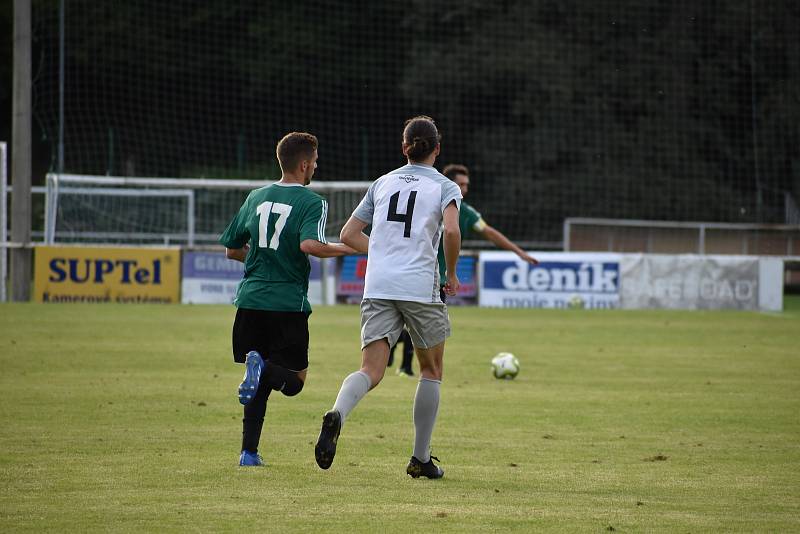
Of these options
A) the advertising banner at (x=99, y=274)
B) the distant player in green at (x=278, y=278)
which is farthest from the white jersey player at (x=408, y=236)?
the advertising banner at (x=99, y=274)

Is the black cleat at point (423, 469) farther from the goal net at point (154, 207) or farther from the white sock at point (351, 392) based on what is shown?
the goal net at point (154, 207)

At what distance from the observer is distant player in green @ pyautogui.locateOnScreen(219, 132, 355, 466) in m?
6.86

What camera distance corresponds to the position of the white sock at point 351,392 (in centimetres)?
636

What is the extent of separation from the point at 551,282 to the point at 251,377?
19.6 m

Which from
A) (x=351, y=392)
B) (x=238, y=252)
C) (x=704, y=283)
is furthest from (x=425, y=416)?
(x=704, y=283)

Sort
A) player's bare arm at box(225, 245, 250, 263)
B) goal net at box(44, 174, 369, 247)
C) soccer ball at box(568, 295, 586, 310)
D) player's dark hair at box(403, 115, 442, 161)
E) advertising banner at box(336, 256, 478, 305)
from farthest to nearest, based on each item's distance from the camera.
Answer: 1. goal net at box(44, 174, 369, 247)
2. soccer ball at box(568, 295, 586, 310)
3. advertising banner at box(336, 256, 478, 305)
4. player's bare arm at box(225, 245, 250, 263)
5. player's dark hair at box(403, 115, 442, 161)

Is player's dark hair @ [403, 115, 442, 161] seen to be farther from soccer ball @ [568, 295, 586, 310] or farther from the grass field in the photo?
soccer ball @ [568, 295, 586, 310]

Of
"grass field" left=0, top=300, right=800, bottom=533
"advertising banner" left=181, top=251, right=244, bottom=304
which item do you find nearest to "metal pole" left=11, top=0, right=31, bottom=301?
"advertising banner" left=181, top=251, right=244, bottom=304

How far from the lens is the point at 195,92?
40.2 m

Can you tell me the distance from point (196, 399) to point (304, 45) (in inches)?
1223

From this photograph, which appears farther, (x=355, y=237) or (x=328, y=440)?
(x=355, y=237)

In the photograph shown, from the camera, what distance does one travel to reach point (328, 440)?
612cm

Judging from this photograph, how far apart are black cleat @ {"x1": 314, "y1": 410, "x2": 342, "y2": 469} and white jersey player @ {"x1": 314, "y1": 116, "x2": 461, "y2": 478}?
0.44 metres

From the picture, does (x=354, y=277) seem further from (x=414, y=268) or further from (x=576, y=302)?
(x=414, y=268)
